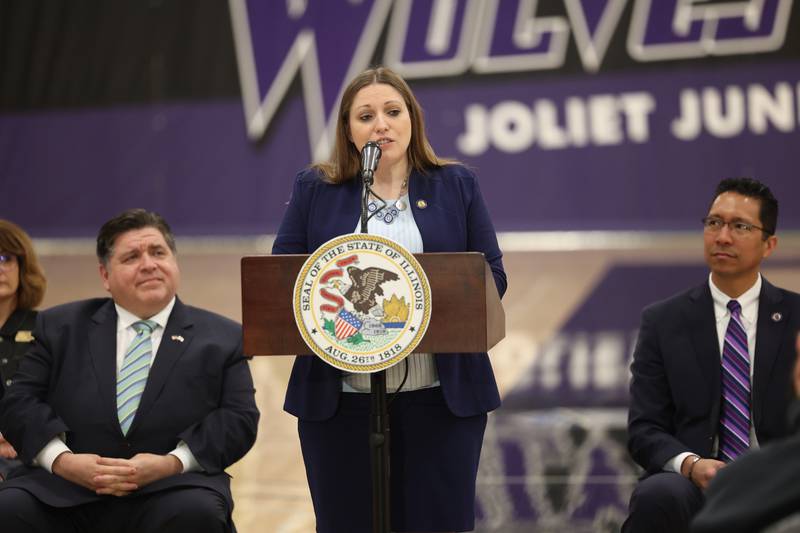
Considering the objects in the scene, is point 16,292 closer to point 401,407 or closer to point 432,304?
point 401,407

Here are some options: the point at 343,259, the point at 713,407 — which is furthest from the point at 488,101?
the point at 343,259

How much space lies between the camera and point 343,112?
2.96 meters

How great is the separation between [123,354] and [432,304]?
1306 millimetres

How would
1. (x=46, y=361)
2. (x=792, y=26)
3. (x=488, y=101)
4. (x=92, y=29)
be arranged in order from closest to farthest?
(x=46, y=361) → (x=792, y=26) → (x=488, y=101) → (x=92, y=29)

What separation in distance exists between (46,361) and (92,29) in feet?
22.2

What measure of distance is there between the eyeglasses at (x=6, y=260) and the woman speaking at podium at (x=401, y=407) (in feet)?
5.05

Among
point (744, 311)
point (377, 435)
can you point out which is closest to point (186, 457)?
point (377, 435)

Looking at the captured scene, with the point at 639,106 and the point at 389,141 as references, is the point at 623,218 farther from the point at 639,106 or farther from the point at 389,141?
the point at 389,141

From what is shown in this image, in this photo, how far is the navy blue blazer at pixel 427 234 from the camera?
280cm

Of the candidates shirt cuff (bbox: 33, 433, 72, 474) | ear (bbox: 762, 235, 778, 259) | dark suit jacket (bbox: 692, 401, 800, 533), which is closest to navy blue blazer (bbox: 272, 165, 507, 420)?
shirt cuff (bbox: 33, 433, 72, 474)

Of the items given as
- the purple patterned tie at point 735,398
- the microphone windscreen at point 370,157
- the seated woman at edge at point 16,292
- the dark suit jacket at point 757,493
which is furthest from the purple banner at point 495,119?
the dark suit jacket at point 757,493

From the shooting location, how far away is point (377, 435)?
2.48 metres

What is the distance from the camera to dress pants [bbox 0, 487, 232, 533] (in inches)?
→ 118

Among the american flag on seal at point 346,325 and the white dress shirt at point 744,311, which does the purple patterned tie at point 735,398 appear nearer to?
the white dress shirt at point 744,311
